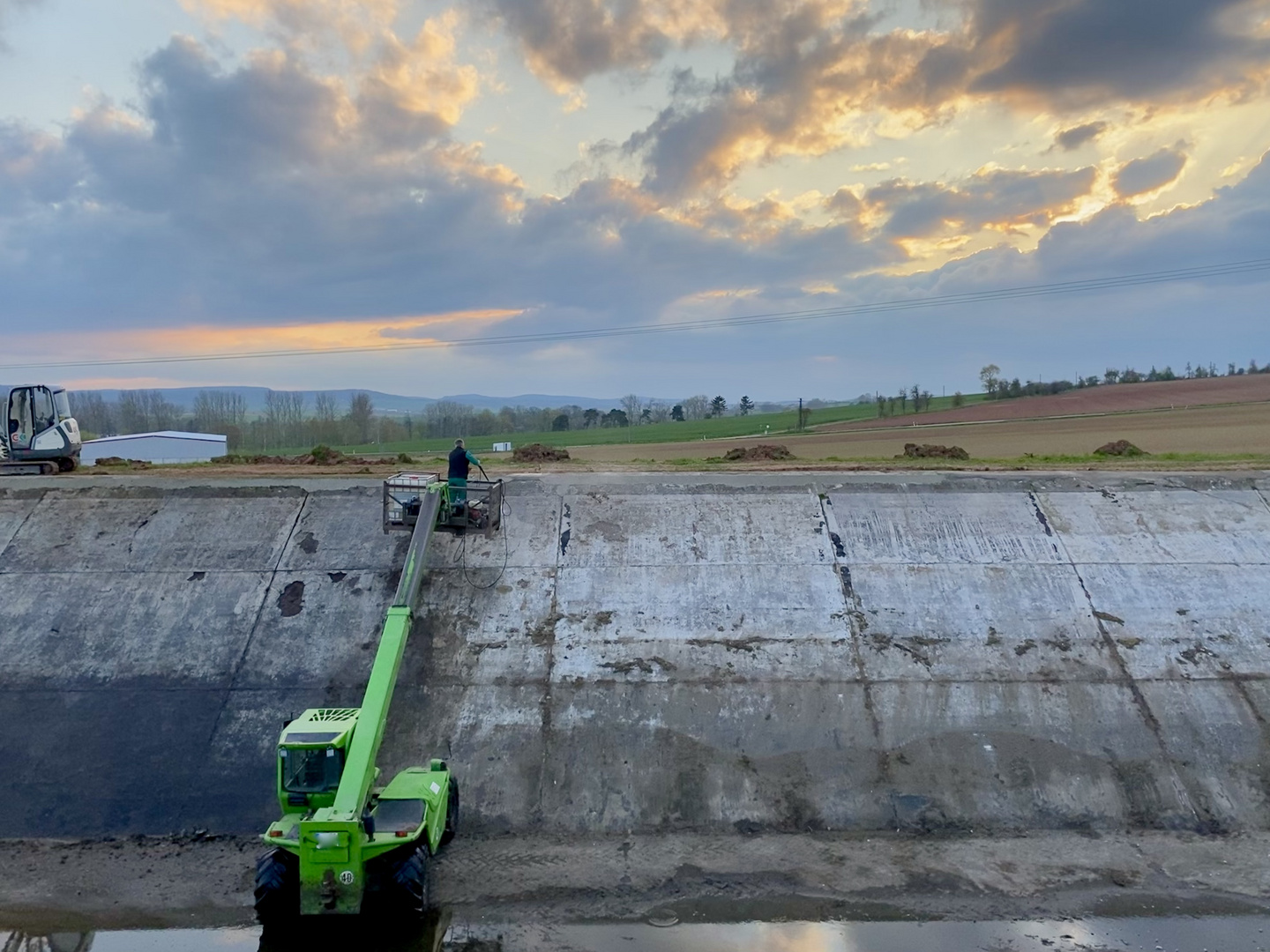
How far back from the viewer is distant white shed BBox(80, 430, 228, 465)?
4331cm

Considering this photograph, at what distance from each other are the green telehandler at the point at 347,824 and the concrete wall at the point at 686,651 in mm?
2594

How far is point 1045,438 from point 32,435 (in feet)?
126

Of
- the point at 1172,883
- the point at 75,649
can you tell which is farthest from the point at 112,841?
the point at 1172,883

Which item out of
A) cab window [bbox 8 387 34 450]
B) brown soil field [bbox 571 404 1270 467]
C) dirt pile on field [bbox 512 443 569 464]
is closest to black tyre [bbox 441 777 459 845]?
brown soil field [bbox 571 404 1270 467]

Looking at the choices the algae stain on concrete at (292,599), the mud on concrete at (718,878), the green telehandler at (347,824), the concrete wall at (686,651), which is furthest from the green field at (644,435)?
the green telehandler at (347,824)

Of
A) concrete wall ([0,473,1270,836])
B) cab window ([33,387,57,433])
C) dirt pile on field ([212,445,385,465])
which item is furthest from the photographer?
cab window ([33,387,57,433])

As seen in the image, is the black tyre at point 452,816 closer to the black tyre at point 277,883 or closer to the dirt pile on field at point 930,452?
the black tyre at point 277,883

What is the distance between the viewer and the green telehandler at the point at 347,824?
9.30m

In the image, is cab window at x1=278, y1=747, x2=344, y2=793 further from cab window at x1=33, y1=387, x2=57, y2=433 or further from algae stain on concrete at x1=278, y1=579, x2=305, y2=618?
cab window at x1=33, y1=387, x2=57, y2=433

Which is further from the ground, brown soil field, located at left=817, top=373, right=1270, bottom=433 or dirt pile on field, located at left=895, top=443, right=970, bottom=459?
brown soil field, located at left=817, top=373, right=1270, bottom=433

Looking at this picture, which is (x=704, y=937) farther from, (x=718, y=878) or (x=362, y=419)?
(x=362, y=419)

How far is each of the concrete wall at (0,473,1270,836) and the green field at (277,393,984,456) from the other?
36.7m

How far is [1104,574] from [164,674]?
16630 mm

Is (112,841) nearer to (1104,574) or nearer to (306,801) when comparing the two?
(306,801)
